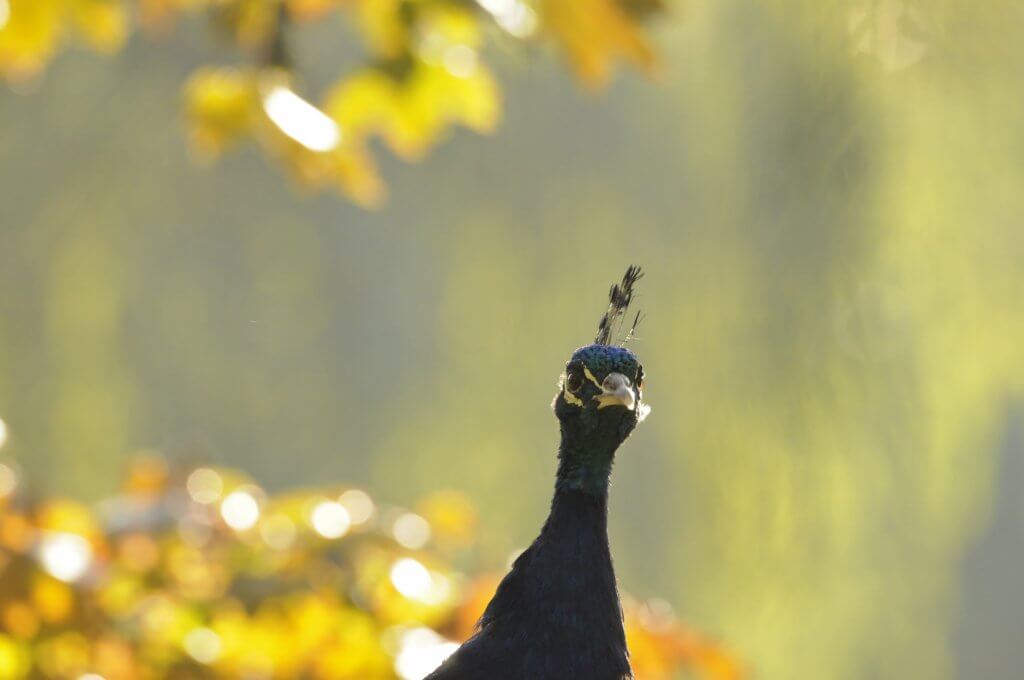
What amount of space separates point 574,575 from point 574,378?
0.13 m

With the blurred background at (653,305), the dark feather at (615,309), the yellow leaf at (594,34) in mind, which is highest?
the blurred background at (653,305)

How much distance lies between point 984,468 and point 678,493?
106cm

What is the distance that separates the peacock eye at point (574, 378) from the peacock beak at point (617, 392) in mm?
18

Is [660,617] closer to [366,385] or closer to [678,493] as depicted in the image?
[678,493]

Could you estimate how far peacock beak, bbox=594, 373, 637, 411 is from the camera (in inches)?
32.0

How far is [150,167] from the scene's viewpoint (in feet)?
16.5

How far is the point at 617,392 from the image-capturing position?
2.67 ft

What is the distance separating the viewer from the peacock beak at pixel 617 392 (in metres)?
0.81

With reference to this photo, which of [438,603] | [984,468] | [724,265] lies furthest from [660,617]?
[984,468]

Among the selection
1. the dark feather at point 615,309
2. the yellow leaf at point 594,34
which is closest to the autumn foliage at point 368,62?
the yellow leaf at point 594,34

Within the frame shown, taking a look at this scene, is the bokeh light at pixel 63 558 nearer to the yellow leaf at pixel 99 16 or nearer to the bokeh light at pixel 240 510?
the bokeh light at pixel 240 510

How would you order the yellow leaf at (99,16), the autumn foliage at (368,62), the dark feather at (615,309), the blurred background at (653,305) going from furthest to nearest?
the blurred background at (653,305)
the yellow leaf at (99,16)
the autumn foliage at (368,62)
the dark feather at (615,309)

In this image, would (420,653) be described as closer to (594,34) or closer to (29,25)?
(594,34)

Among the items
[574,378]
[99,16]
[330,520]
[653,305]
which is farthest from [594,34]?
[653,305]
